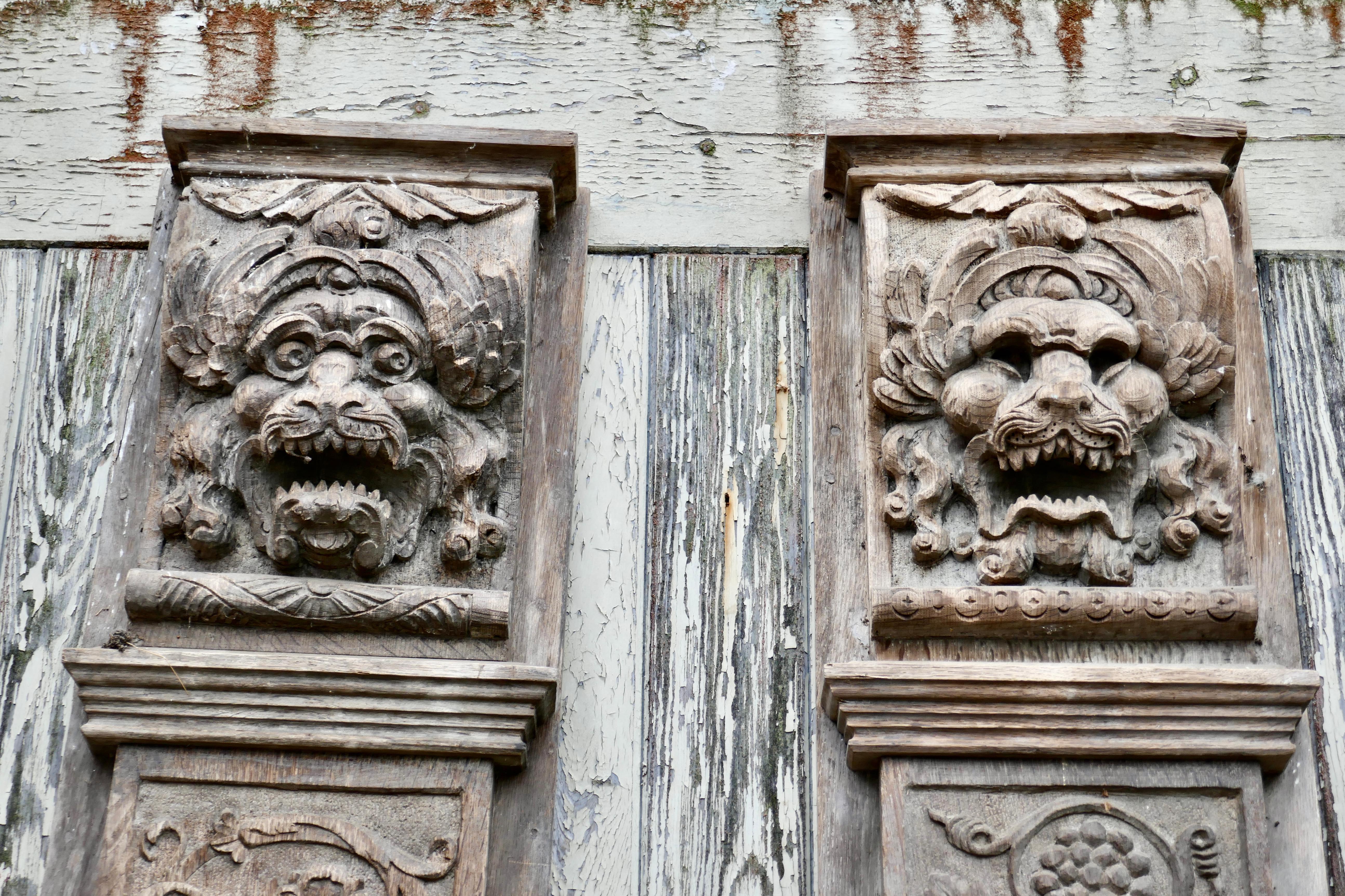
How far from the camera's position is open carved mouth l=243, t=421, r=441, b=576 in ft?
5.64

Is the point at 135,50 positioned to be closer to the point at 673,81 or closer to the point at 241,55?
the point at 241,55

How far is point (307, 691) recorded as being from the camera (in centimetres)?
168

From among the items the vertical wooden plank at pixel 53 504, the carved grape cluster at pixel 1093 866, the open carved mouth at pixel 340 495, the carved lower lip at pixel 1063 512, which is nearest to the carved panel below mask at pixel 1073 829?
the carved grape cluster at pixel 1093 866

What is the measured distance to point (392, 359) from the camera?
70.4 inches

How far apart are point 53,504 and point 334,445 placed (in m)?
0.45

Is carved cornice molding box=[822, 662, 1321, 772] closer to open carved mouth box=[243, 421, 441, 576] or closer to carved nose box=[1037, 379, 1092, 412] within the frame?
carved nose box=[1037, 379, 1092, 412]

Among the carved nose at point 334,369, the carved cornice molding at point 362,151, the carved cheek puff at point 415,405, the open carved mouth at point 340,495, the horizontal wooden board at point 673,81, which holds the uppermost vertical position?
the horizontal wooden board at point 673,81

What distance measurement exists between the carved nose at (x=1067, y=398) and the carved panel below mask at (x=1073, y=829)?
42cm

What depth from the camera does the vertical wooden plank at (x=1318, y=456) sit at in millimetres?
1805

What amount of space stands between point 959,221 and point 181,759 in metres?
1.18

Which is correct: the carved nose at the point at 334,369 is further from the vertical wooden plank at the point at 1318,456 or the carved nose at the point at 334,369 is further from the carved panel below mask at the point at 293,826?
the vertical wooden plank at the point at 1318,456

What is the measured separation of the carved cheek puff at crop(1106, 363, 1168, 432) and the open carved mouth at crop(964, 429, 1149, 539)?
0.03 meters

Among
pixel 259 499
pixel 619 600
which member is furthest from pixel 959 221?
pixel 259 499

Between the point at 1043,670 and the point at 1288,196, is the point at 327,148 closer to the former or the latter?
the point at 1043,670
